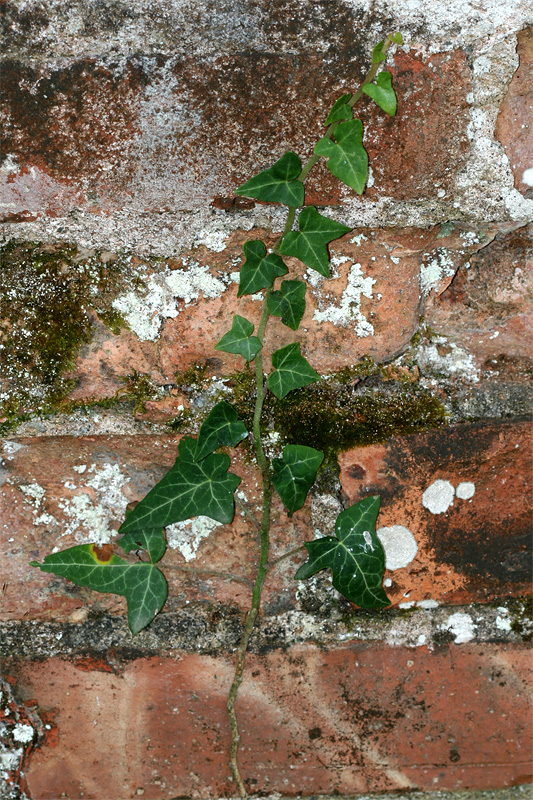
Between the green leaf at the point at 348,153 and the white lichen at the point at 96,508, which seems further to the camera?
the white lichen at the point at 96,508

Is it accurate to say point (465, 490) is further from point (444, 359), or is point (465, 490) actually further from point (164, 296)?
point (164, 296)

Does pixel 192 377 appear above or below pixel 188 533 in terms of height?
above

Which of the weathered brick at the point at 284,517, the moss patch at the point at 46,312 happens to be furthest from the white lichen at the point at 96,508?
the moss patch at the point at 46,312

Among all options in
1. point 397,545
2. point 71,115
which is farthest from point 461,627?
point 71,115

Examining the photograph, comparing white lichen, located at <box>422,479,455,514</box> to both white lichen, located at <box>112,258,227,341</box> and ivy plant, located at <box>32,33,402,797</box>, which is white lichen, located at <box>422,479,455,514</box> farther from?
white lichen, located at <box>112,258,227,341</box>

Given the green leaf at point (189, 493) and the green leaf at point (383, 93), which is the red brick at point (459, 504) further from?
the green leaf at point (383, 93)

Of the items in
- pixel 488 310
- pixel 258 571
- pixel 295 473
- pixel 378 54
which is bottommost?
pixel 258 571

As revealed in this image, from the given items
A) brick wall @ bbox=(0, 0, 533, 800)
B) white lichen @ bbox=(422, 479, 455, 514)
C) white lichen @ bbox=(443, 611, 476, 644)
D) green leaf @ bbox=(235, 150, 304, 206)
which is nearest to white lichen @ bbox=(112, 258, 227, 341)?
brick wall @ bbox=(0, 0, 533, 800)
